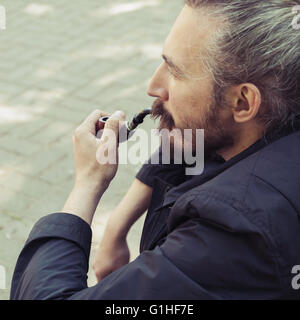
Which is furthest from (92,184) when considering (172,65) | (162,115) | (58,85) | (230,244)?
(58,85)

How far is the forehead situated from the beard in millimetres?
140

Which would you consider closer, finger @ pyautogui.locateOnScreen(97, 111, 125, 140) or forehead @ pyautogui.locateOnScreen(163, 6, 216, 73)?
forehead @ pyautogui.locateOnScreen(163, 6, 216, 73)

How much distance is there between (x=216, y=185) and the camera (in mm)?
1123

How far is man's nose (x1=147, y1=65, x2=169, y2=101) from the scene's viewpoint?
4.72ft

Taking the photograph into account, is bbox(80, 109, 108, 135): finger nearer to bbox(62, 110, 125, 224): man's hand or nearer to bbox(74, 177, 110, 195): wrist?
bbox(62, 110, 125, 224): man's hand

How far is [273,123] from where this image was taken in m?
1.31

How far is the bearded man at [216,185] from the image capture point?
1.06m

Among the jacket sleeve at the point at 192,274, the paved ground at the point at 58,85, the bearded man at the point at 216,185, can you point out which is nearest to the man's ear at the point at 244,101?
the bearded man at the point at 216,185

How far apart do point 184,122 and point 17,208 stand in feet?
5.76

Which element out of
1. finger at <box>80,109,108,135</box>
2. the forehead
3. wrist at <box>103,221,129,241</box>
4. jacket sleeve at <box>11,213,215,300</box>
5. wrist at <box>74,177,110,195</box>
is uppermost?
the forehead

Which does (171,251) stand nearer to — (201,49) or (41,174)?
(201,49)

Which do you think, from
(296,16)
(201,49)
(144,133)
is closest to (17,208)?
(144,133)

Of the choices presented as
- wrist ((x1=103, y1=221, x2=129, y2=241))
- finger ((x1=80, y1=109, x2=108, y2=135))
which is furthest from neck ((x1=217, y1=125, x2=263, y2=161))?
wrist ((x1=103, y1=221, x2=129, y2=241))

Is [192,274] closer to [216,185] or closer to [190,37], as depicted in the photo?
[216,185]
